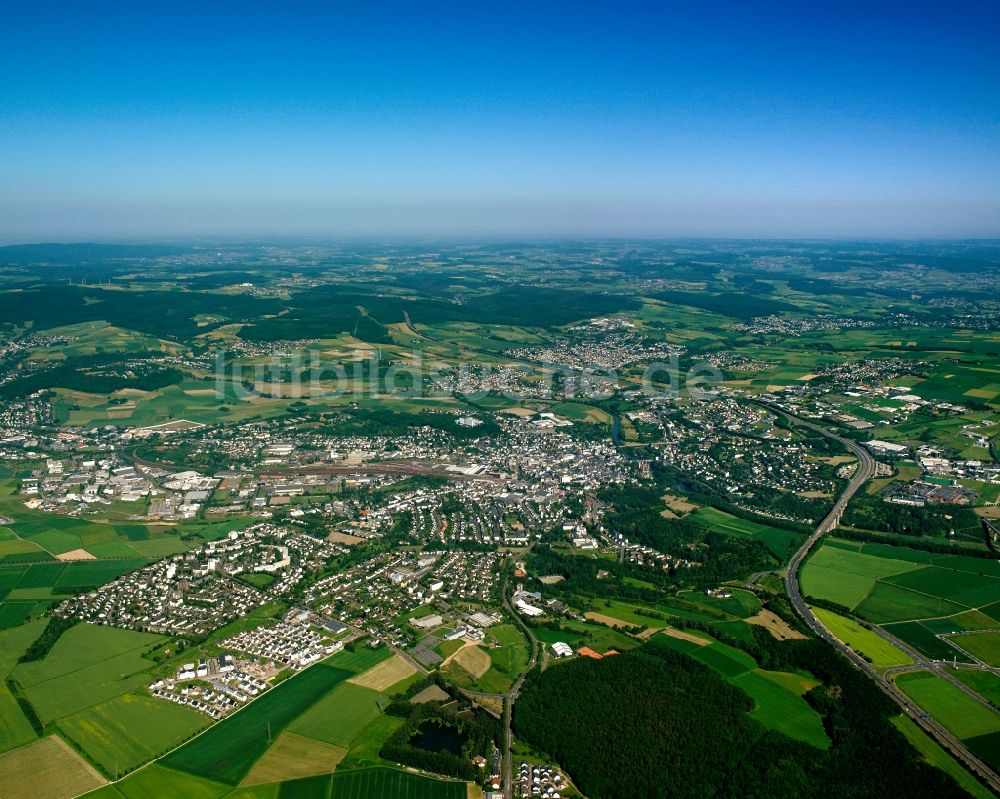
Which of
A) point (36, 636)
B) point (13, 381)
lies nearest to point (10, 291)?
point (13, 381)

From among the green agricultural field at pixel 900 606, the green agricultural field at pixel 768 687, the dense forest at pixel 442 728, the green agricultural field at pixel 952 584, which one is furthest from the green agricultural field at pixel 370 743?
the green agricultural field at pixel 952 584

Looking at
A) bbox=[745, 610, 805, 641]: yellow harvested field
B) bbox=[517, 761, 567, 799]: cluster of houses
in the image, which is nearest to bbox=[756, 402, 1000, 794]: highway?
bbox=[745, 610, 805, 641]: yellow harvested field

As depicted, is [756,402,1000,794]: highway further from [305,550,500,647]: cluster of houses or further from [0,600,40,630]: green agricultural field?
[0,600,40,630]: green agricultural field

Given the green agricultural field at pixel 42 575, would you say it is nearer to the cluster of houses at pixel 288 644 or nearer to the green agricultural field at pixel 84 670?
the green agricultural field at pixel 84 670

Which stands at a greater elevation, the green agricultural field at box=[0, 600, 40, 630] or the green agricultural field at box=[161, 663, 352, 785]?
the green agricultural field at box=[0, 600, 40, 630]

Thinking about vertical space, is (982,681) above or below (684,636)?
above

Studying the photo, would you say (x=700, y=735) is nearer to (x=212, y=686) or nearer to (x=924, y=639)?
(x=924, y=639)

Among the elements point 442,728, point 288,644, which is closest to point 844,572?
point 442,728
